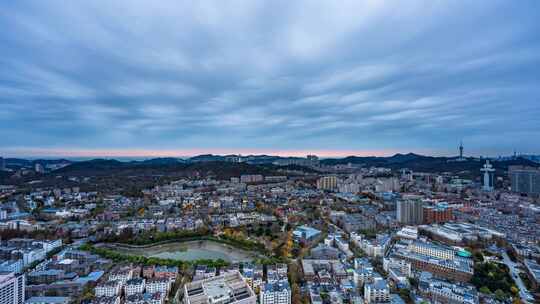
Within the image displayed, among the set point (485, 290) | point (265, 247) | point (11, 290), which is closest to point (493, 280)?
point (485, 290)

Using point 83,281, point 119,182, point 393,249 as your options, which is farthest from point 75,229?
point 119,182

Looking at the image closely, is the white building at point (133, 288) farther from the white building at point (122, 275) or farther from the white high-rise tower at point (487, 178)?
the white high-rise tower at point (487, 178)

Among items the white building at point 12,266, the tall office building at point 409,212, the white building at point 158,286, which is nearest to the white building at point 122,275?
the white building at point 158,286

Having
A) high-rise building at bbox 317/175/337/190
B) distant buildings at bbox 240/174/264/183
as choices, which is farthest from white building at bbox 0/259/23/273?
distant buildings at bbox 240/174/264/183

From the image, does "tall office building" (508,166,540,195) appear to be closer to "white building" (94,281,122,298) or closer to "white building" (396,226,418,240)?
"white building" (396,226,418,240)

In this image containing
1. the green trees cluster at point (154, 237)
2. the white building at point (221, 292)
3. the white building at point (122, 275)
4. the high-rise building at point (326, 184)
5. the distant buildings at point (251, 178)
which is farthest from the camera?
the distant buildings at point (251, 178)

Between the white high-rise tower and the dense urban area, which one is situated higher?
the white high-rise tower

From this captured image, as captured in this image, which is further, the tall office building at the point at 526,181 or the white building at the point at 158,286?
the tall office building at the point at 526,181

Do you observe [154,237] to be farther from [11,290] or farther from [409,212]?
[409,212]
